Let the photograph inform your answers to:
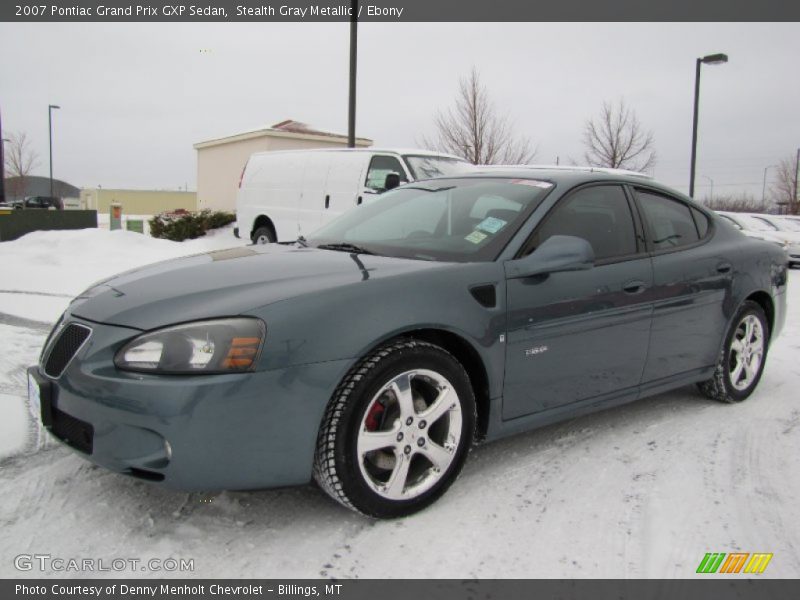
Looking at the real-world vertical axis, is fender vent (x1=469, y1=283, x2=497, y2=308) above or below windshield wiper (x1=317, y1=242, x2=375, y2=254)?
below

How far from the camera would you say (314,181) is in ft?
36.0

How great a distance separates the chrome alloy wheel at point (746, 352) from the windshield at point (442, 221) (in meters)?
1.89

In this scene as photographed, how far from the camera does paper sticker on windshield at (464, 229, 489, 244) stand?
3200 millimetres

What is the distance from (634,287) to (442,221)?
1065 mm

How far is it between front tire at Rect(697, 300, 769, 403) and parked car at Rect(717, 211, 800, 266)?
1253 cm

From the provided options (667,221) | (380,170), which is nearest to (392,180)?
(380,170)

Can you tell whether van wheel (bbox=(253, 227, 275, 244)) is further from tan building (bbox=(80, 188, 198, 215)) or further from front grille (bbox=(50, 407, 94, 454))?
tan building (bbox=(80, 188, 198, 215))

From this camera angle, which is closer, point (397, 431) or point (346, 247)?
point (397, 431)

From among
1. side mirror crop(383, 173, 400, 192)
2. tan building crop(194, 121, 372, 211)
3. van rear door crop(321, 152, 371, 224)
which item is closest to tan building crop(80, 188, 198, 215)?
tan building crop(194, 121, 372, 211)

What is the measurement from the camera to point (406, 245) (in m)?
3.32

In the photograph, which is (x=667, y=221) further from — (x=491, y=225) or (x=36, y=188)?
(x=36, y=188)

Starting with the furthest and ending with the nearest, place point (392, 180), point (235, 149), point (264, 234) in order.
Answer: point (235, 149) → point (264, 234) → point (392, 180)

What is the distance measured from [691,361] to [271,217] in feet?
29.2

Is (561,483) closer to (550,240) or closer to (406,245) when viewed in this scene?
(550,240)
